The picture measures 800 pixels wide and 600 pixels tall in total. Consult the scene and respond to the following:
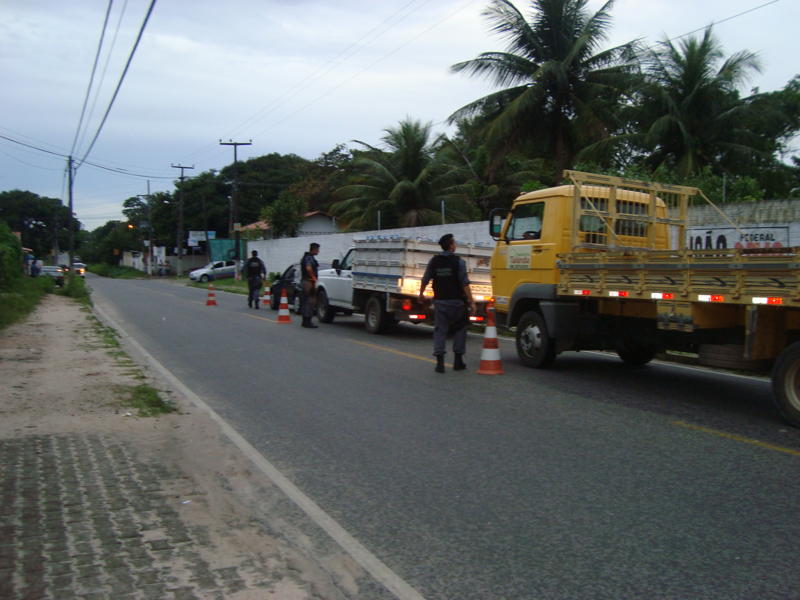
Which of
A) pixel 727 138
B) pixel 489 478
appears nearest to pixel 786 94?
pixel 727 138

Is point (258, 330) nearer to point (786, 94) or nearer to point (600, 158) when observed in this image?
point (600, 158)

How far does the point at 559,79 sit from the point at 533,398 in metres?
16.4

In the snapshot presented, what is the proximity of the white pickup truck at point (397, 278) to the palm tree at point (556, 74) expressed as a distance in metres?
9.43

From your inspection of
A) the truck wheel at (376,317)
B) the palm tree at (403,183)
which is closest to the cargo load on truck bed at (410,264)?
the truck wheel at (376,317)

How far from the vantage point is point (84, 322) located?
18.0 m

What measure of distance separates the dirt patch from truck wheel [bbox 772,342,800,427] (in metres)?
4.70

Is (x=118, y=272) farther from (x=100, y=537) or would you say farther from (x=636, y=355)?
(x=100, y=537)

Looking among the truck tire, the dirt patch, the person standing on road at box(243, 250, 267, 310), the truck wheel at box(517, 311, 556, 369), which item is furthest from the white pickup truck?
the person standing on road at box(243, 250, 267, 310)

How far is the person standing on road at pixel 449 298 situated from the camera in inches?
400

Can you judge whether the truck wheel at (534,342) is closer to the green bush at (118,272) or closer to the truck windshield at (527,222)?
the truck windshield at (527,222)

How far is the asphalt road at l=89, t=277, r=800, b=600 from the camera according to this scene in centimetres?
385

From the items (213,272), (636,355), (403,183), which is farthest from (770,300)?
(213,272)

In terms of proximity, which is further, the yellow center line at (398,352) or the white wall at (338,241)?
the white wall at (338,241)

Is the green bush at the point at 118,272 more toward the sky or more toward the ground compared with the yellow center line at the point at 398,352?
more toward the sky
